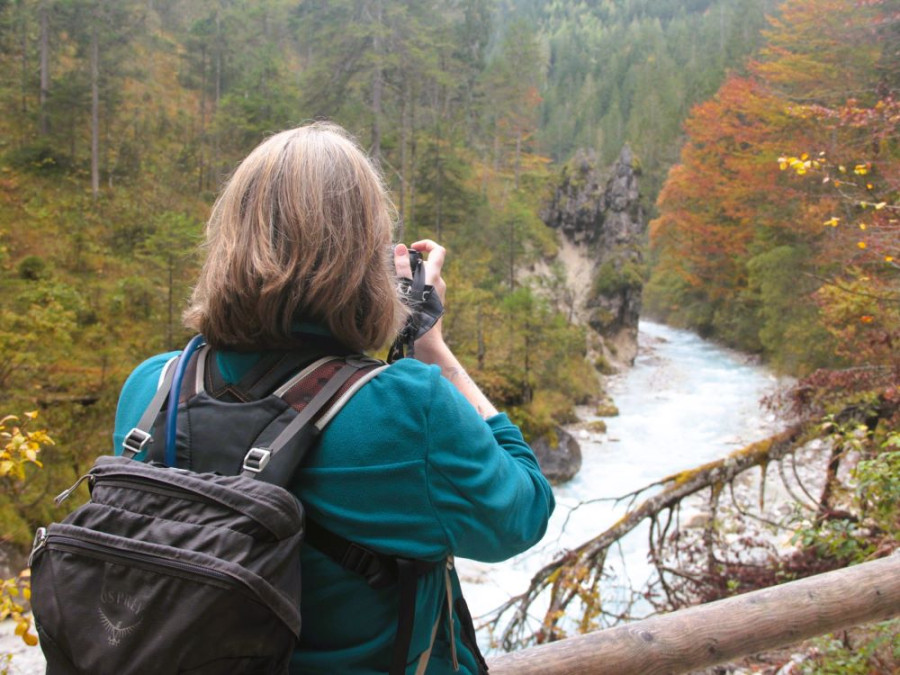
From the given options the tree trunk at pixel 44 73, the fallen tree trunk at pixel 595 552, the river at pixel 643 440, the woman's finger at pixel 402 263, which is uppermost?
the woman's finger at pixel 402 263

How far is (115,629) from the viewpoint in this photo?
3.17 feet

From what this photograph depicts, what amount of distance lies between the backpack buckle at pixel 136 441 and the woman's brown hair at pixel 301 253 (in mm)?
202

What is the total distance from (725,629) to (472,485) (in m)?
1.64

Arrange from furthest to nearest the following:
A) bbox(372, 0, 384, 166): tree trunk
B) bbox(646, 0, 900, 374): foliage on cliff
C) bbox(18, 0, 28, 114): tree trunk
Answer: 1. bbox(18, 0, 28, 114): tree trunk
2. bbox(372, 0, 384, 166): tree trunk
3. bbox(646, 0, 900, 374): foliage on cliff

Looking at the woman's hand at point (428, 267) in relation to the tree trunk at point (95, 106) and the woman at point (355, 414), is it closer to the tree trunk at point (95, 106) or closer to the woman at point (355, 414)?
the woman at point (355, 414)

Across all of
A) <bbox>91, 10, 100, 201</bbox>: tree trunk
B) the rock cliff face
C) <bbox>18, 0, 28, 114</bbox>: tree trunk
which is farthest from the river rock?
<bbox>18, 0, 28, 114</bbox>: tree trunk

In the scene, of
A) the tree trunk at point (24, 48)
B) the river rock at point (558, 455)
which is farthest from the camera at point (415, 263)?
the tree trunk at point (24, 48)

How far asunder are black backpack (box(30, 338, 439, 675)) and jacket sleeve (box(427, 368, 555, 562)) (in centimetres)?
Result: 13

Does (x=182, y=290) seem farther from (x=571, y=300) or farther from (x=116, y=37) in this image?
(x=571, y=300)

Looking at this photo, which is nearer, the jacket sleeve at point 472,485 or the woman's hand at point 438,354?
the jacket sleeve at point 472,485

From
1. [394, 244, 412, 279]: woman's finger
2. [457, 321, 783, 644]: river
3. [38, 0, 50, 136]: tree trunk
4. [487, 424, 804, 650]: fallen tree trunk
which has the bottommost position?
[457, 321, 783, 644]: river

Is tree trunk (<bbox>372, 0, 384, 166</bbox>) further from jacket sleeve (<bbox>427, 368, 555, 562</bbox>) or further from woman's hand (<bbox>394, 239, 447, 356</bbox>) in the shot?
jacket sleeve (<bbox>427, 368, 555, 562</bbox>)

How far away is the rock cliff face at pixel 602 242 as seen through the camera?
26234mm

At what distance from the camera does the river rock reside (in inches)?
528
